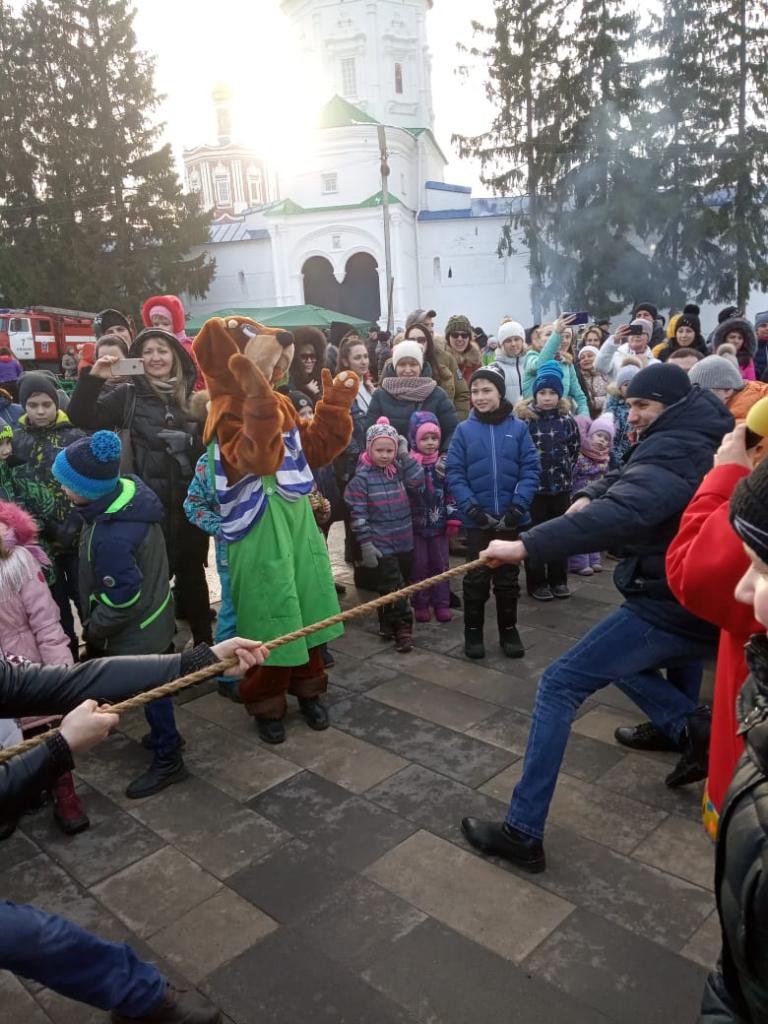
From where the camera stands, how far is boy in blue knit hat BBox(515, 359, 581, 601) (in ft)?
19.7

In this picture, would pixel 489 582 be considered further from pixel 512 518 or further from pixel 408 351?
pixel 408 351

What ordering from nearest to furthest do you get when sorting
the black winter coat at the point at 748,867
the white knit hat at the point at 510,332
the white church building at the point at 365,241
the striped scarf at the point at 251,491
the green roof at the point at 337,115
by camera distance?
the black winter coat at the point at 748,867 < the striped scarf at the point at 251,491 < the white knit hat at the point at 510,332 < the white church building at the point at 365,241 < the green roof at the point at 337,115

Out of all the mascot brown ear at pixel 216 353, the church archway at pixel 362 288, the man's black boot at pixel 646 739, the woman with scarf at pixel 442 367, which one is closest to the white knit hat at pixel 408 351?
the woman with scarf at pixel 442 367

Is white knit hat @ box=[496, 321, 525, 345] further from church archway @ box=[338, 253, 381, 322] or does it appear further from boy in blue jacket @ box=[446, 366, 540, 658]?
church archway @ box=[338, 253, 381, 322]

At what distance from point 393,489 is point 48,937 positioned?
12.8 ft

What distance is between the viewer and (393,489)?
5516 mm

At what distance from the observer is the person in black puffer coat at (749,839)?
1180mm

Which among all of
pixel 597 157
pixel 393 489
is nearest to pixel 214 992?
pixel 393 489

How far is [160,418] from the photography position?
4.77 m

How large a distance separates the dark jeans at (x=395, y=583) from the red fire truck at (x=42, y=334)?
22.1 metres

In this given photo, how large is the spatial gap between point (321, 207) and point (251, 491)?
33.7 metres

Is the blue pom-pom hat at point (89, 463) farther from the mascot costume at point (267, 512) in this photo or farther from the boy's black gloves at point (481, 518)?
the boy's black gloves at point (481, 518)

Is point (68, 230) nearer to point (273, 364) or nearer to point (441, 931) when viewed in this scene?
point (273, 364)

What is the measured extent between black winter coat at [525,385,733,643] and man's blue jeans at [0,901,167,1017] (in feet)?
6.20
